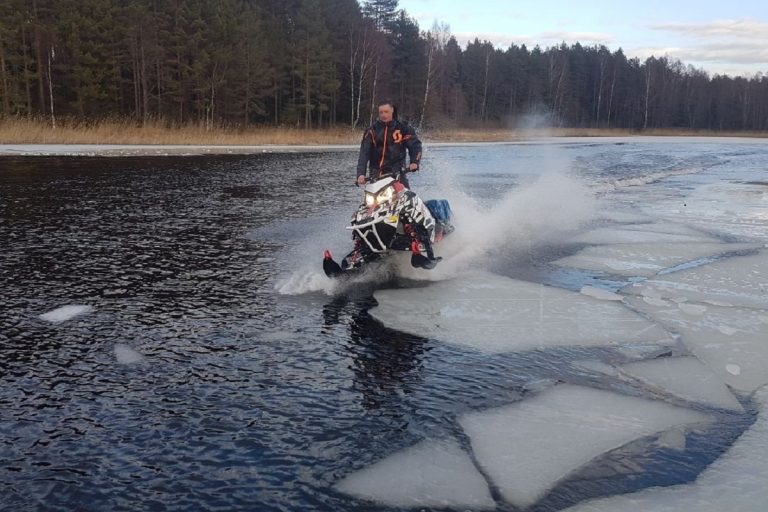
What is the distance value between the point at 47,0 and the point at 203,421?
55611 millimetres

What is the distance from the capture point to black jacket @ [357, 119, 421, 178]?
7906mm

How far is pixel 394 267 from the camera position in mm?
7805

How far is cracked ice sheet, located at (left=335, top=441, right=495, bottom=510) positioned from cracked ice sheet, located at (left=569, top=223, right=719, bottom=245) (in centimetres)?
705

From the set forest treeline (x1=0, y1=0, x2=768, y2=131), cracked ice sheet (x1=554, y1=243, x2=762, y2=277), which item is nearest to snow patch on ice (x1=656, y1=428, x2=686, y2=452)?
cracked ice sheet (x1=554, y1=243, x2=762, y2=277)

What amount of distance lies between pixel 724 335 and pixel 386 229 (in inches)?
136

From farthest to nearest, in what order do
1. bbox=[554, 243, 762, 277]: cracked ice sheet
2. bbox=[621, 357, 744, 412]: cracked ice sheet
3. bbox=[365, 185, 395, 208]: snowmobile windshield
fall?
bbox=[554, 243, 762, 277]: cracked ice sheet, bbox=[365, 185, 395, 208]: snowmobile windshield, bbox=[621, 357, 744, 412]: cracked ice sheet

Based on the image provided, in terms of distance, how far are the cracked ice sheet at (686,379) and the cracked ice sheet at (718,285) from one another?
1.92 meters

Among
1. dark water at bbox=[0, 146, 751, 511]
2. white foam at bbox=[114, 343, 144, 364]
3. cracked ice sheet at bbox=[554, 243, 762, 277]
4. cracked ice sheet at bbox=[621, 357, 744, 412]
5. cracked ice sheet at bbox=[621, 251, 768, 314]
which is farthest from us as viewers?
cracked ice sheet at bbox=[554, 243, 762, 277]

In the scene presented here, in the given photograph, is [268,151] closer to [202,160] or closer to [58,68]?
[202,160]

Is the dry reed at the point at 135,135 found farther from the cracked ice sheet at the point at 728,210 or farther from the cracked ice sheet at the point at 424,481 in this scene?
the cracked ice sheet at the point at 424,481

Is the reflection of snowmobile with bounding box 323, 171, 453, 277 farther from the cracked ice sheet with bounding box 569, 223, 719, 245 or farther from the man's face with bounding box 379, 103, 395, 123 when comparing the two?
the cracked ice sheet with bounding box 569, 223, 719, 245

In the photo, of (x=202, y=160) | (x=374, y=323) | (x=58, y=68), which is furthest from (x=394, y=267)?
(x=58, y=68)

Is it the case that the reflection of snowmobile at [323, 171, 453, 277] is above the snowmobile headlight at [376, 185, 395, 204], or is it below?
below

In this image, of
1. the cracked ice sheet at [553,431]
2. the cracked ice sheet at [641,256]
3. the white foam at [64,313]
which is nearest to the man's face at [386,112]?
the cracked ice sheet at [641,256]
